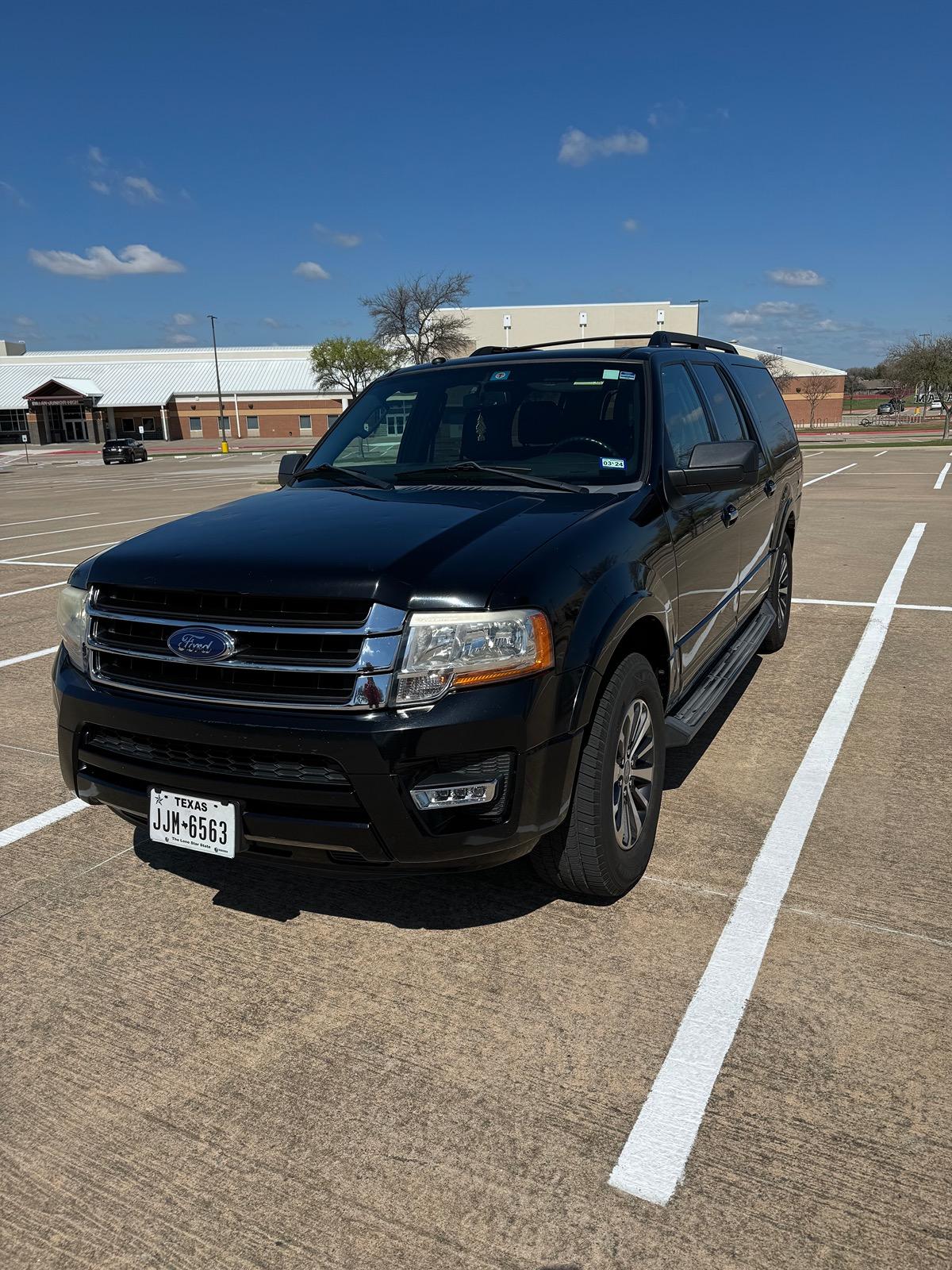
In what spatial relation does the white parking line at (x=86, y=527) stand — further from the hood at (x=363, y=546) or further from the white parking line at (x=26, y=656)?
the hood at (x=363, y=546)

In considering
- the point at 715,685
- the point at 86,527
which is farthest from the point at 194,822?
the point at 86,527

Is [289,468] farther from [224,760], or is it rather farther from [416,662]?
[416,662]

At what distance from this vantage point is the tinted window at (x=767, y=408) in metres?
5.84

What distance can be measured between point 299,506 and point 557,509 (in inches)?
38.0

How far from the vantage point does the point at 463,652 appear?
102 inches

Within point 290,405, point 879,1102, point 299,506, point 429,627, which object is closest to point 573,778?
point 429,627

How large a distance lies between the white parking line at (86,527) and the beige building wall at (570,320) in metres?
57.5

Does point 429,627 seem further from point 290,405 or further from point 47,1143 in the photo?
point 290,405

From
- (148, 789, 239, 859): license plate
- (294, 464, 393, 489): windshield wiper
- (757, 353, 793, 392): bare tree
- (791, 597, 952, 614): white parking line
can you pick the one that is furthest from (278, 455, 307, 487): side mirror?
(757, 353, 793, 392): bare tree

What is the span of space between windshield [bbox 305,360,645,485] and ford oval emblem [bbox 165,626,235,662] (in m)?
1.33

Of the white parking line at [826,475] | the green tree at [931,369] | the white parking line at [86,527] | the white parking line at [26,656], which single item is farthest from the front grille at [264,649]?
the green tree at [931,369]

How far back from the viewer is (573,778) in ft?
9.32

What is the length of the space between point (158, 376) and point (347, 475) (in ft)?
286

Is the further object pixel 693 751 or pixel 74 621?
pixel 693 751
